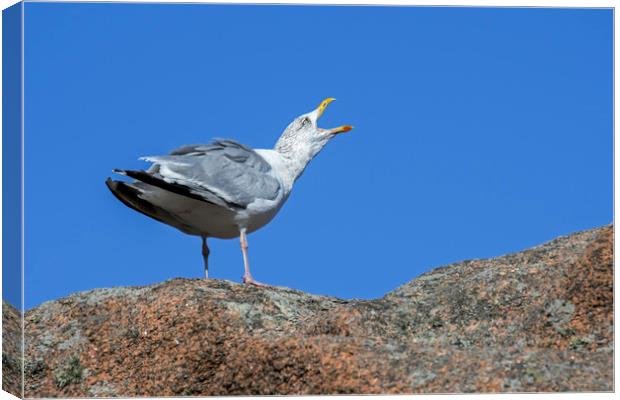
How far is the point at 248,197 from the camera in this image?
10.9 m

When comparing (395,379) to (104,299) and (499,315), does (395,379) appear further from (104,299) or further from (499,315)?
(104,299)

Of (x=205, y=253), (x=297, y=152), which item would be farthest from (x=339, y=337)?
(x=297, y=152)

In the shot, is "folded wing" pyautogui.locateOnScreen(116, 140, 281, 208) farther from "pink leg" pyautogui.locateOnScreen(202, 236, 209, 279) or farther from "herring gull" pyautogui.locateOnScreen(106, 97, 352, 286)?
"pink leg" pyautogui.locateOnScreen(202, 236, 209, 279)

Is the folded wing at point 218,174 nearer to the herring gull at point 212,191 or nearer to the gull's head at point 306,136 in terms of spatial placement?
the herring gull at point 212,191

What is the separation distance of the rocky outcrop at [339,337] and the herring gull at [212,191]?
66 cm

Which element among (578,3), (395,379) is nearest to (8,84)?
(395,379)

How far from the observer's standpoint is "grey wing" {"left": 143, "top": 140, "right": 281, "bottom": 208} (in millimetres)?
10594

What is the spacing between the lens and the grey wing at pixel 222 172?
10.6m

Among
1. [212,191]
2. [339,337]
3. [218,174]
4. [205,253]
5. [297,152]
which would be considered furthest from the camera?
[297,152]

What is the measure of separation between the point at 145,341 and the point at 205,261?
1.95m

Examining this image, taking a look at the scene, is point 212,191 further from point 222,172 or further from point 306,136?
point 306,136

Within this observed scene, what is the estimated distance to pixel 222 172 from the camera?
10.9 meters

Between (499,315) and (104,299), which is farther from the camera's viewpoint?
(104,299)

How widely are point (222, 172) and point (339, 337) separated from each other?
241 centimetres
